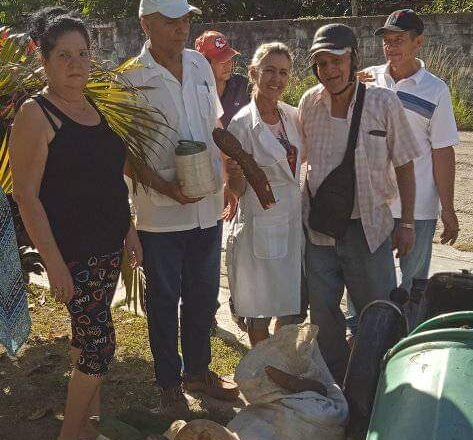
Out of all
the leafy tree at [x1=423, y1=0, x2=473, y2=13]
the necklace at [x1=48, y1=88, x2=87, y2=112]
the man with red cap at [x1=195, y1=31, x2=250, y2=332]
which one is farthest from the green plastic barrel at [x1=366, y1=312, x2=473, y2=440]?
the leafy tree at [x1=423, y1=0, x2=473, y2=13]

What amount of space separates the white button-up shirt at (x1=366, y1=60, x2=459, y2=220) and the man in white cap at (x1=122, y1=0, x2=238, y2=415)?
3.31 ft

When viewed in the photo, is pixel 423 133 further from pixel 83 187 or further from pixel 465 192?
pixel 465 192

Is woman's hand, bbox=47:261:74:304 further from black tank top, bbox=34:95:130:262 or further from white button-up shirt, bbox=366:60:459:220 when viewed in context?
white button-up shirt, bbox=366:60:459:220

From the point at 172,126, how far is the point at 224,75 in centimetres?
168

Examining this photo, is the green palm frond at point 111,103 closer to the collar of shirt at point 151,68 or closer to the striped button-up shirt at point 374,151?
the collar of shirt at point 151,68

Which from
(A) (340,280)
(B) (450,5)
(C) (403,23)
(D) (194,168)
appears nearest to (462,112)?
(B) (450,5)

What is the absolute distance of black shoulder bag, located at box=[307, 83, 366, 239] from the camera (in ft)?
12.4

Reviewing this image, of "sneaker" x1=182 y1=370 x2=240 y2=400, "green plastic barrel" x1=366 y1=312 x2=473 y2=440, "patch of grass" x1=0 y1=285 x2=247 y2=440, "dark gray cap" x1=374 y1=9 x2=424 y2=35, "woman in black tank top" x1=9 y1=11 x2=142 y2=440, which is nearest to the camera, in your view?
"green plastic barrel" x1=366 y1=312 x2=473 y2=440

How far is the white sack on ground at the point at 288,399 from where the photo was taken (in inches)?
123

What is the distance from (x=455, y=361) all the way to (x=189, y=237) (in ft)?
5.67

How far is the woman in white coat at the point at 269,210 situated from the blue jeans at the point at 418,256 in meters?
0.60

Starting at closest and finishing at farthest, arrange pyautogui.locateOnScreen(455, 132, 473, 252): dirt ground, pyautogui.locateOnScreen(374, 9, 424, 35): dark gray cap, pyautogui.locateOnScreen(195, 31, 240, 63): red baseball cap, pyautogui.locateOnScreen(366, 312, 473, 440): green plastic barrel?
pyautogui.locateOnScreen(366, 312, 473, 440): green plastic barrel, pyautogui.locateOnScreen(374, 9, 424, 35): dark gray cap, pyautogui.locateOnScreen(195, 31, 240, 63): red baseball cap, pyautogui.locateOnScreen(455, 132, 473, 252): dirt ground

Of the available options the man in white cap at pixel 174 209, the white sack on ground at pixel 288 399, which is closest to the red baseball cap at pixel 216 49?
the man in white cap at pixel 174 209

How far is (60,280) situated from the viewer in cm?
316
